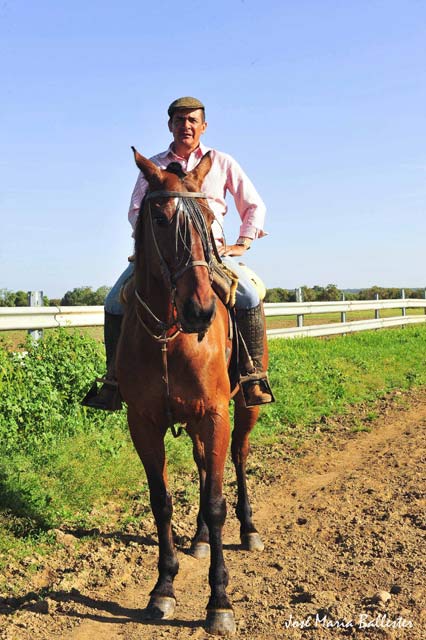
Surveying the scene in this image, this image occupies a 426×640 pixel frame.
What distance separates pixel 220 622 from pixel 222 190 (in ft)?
10.3

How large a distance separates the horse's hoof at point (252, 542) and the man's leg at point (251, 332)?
1.05 m

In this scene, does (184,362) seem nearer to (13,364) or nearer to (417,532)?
(417,532)

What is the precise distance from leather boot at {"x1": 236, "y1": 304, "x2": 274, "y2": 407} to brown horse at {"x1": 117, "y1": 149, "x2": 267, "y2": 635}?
0.67 m

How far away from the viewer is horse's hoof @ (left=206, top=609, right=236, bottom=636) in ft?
12.5

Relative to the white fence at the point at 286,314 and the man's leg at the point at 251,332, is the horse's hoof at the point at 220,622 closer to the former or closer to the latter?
the man's leg at the point at 251,332

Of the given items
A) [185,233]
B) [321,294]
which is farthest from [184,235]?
[321,294]

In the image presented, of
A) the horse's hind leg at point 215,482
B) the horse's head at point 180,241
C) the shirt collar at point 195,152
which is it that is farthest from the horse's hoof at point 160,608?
the shirt collar at point 195,152

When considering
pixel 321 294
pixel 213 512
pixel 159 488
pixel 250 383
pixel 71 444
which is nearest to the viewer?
pixel 213 512

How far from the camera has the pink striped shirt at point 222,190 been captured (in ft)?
16.5

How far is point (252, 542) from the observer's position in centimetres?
521

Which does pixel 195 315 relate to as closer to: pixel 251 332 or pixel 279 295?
pixel 251 332

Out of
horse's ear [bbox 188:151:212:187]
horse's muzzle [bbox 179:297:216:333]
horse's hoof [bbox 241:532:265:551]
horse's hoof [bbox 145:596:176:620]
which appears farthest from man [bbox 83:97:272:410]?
horse's hoof [bbox 145:596:176:620]

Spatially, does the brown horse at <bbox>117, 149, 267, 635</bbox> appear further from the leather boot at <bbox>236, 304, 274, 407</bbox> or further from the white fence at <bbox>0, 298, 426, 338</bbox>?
the white fence at <bbox>0, 298, 426, 338</bbox>

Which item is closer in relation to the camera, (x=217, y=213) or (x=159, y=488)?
(x=159, y=488)
